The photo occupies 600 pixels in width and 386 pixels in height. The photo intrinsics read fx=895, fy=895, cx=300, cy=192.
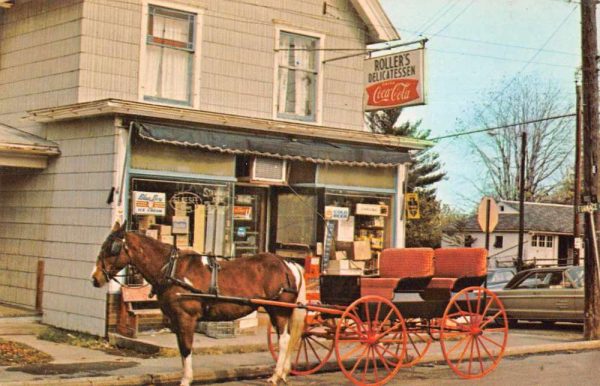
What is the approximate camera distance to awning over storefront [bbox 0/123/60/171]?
16.2 meters

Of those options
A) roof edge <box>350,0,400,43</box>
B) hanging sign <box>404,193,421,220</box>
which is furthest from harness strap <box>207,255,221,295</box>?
roof edge <box>350,0,400,43</box>

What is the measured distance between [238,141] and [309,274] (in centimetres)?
338

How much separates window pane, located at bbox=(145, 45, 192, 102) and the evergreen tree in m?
36.6

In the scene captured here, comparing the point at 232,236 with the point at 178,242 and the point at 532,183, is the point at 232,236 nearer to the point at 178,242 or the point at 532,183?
the point at 178,242

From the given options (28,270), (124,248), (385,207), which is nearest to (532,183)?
(385,207)

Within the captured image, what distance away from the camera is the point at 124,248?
1104cm

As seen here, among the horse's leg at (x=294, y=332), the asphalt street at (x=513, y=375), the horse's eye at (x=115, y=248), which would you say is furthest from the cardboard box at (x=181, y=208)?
the horse's eye at (x=115, y=248)

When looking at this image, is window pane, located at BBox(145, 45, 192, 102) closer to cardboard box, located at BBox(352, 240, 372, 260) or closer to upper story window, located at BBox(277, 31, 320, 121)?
upper story window, located at BBox(277, 31, 320, 121)

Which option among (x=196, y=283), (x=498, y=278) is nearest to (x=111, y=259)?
(x=196, y=283)

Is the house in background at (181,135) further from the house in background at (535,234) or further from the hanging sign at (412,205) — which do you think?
the house in background at (535,234)

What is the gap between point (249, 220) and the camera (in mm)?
18391

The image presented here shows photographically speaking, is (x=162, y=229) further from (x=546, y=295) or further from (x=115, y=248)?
(x=546, y=295)

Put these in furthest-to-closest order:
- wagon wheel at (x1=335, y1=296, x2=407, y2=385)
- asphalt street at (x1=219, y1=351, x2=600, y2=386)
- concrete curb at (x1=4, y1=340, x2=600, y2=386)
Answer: asphalt street at (x1=219, y1=351, x2=600, y2=386)
wagon wheel at (x1=335, y1=296, x2=407, y2=385)
concrete curb at (x1=4, y1=340, x2=600, y2=386)

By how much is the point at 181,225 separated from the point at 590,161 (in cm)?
859
